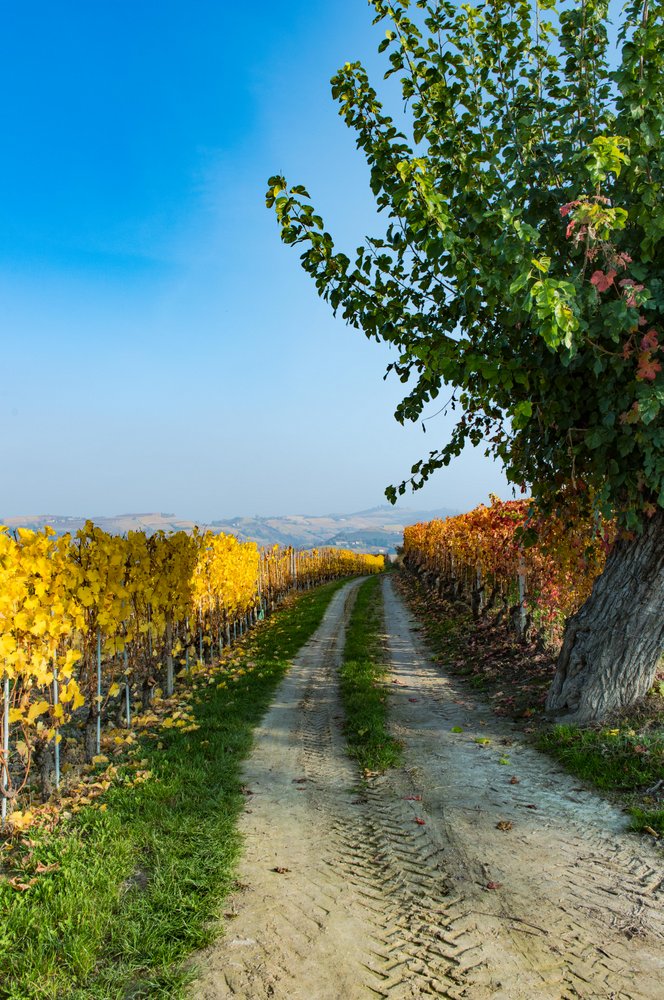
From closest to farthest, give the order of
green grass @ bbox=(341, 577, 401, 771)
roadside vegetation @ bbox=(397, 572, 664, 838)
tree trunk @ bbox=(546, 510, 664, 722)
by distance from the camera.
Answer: roadside vegetation @ bbox=(397, 572, 664, 838) < green grass @ bbox=(341, 577, 401, 771) < tree trunk @ bbox=(546, 510, 664, 722)

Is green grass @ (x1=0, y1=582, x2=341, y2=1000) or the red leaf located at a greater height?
the red leaf

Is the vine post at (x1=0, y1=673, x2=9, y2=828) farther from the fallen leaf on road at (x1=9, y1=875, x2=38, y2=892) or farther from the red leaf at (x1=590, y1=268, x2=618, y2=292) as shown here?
the red leaf at (x1=590, y1=268, x2=618, y2=292)

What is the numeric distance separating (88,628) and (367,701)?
3467mm

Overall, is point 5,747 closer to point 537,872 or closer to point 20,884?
point 20,884

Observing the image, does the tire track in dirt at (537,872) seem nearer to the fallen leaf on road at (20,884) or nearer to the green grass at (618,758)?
the green grass at (618,758)

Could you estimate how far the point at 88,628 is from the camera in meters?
5.95

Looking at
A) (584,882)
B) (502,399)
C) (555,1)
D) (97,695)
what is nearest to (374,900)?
(584,882)

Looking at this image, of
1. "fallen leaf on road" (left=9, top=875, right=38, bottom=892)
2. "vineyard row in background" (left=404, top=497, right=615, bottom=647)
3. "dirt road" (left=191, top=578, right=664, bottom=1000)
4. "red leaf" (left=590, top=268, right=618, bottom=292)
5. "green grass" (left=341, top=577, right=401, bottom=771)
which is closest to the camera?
"dirt road" (left=191, top=578, right=664, bottom=1000)

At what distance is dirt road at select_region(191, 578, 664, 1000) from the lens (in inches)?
102

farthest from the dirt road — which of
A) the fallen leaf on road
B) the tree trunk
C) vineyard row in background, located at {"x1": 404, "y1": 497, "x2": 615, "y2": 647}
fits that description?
vineyard row in background, located at {"x1": 404, "y1": 497, "x2": 615, "y2": 647}

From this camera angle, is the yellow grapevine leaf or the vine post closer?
the vine post

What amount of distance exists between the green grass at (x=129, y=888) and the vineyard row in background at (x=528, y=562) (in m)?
4.17

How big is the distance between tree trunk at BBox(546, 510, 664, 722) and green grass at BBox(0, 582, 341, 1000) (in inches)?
143

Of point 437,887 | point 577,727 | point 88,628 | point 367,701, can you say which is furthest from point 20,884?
point 577,727
